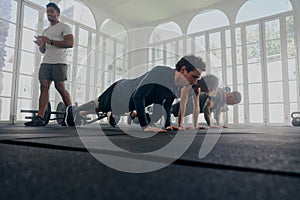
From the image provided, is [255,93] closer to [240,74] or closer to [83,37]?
[240,74]

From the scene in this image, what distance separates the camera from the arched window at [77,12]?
4980 millimetres

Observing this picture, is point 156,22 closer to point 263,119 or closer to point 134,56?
point 134,56

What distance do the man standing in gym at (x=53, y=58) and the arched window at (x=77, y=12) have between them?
3.08 meters

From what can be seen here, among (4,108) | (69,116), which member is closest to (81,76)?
(4,108)

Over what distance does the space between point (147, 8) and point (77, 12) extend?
5.00 ft

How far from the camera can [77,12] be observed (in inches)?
205

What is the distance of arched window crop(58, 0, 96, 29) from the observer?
4.98 metres

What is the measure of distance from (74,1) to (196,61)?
14.4 feet

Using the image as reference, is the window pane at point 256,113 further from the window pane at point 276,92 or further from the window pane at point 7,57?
the window pane at point 7,57

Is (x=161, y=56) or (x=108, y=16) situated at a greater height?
(x=108, y=16)

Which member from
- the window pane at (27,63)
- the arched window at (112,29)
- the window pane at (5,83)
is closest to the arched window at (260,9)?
the arched window at (112,29)

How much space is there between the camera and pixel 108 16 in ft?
19.4

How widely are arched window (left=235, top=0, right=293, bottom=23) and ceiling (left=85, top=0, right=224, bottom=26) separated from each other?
1.91 feet

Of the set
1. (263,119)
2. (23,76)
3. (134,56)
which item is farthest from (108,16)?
(263,119)
